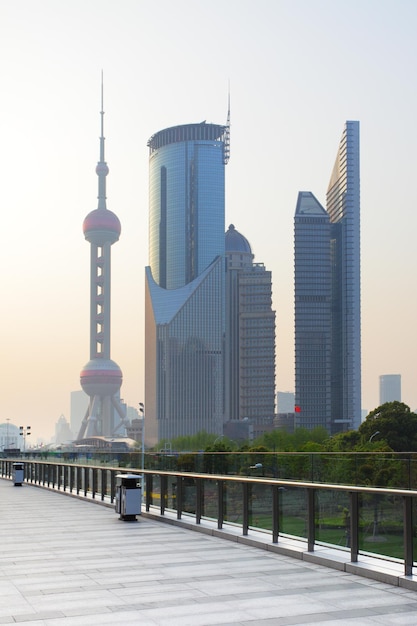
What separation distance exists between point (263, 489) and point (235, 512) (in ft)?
5.40

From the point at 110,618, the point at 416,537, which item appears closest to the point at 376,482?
the point at 416,537

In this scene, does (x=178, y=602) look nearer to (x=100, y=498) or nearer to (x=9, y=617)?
(x=9, y=617)

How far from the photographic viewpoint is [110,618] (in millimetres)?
8898

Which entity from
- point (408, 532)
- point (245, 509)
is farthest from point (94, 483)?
point (408, 532)

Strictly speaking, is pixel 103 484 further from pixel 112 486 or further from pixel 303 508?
pixel 303 508

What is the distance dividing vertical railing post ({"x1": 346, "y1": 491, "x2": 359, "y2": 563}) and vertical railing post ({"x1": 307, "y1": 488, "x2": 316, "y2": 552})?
99 centimetres

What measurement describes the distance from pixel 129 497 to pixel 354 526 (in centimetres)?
841

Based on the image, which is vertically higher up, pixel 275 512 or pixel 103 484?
pixel 275 512

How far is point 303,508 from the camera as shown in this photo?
13.3 meters

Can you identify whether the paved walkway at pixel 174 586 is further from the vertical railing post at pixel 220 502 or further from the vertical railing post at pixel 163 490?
the vertical railing post at pixel 163 490

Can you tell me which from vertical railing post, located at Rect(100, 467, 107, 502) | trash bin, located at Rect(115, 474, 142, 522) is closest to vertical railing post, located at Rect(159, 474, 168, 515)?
trash bin, located at Rect(115, 474, 142, 522)

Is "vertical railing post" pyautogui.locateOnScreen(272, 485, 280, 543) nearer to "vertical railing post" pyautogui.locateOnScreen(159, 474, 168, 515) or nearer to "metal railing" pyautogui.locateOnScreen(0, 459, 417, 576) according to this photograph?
"metal railing" pyautogui.locateOnScreen(0, 459, 417, 576)

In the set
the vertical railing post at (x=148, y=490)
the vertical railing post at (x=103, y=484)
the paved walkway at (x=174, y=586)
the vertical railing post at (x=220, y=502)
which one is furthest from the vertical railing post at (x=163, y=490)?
the vertical railing post at (x=103, y=484)

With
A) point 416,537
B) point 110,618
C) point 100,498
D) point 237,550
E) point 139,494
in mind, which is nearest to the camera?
point 110,618
